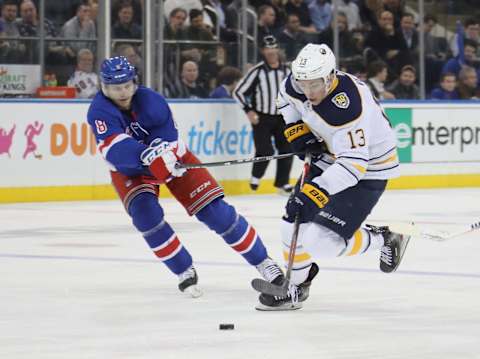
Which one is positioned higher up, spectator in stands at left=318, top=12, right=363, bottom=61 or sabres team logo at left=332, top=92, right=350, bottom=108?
sabres team logo at left=332, top=92, right=350, bottom=108

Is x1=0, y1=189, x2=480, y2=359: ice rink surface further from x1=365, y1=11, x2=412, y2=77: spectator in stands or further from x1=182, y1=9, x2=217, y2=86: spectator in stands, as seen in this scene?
x1=365, y1=11, x2=412, y2=77: spectator in stands

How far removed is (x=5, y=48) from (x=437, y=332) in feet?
24.0

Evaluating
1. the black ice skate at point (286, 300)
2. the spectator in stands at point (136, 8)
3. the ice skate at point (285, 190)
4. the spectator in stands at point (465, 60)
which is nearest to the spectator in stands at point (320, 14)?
the spectator in stands at point (465, 60)

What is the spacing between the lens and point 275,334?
4.97 m

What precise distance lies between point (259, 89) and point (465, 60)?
10.7ft

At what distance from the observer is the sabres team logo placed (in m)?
5.43

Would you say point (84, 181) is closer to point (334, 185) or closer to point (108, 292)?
point (108, 292)

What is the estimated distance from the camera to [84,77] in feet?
39.4

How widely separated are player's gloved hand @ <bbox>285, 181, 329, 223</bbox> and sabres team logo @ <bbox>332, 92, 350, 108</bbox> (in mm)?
361

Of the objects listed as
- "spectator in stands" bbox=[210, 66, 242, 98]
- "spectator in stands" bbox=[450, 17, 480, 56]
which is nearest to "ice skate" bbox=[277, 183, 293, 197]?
"spectator in stands" bbox=[210, 66, 242, 98]

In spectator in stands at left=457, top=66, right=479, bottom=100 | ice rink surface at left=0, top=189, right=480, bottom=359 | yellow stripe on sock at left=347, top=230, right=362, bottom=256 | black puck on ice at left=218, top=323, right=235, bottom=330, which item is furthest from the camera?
spectator in stands at left=457, top=66, right=479, bottom=100

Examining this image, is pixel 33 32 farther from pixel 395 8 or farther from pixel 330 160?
pixel 330 160

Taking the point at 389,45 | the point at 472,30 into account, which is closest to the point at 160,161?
the point at 389,45

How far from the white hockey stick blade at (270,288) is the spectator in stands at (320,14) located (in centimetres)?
838
